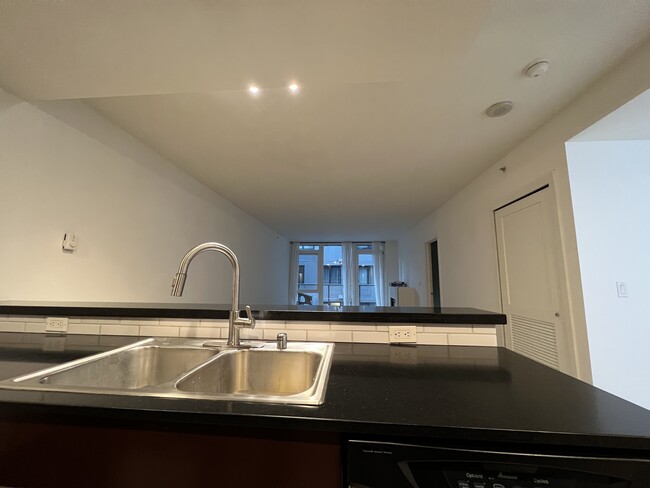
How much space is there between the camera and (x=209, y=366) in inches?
36.1

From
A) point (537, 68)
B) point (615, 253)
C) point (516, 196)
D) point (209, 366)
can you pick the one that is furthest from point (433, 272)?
point (209, 366)

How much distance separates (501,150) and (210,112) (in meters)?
2.51

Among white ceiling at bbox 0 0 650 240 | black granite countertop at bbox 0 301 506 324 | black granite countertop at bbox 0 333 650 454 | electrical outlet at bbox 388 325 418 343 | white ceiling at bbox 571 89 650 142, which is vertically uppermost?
white ceiling at bbox 0 0 650 240

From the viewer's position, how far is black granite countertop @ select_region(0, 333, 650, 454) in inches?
19.4

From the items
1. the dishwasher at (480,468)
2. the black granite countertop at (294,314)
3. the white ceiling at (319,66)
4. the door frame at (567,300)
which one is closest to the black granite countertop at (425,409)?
the dishwasher at (480,468)

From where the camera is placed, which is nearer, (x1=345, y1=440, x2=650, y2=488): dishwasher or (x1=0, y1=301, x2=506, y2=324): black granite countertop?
(x1=345, y1=440, x2=650, y2=488): dishwasher

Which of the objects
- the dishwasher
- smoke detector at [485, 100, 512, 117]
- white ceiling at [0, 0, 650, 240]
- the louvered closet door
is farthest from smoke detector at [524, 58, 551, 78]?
the dishwasher

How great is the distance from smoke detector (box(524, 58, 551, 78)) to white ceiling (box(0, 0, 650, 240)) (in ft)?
0.10

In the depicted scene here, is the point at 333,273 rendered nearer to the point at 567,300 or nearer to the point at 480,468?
the point at 567,300

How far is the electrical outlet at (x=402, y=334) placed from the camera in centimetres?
112

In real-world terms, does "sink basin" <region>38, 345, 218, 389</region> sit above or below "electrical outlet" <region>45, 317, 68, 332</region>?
below

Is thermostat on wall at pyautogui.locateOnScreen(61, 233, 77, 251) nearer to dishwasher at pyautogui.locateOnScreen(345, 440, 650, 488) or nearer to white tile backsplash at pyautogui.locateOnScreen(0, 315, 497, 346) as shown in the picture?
white tile backsplash at pyautogui.locateOnScreen(0, 315, 497, 346)

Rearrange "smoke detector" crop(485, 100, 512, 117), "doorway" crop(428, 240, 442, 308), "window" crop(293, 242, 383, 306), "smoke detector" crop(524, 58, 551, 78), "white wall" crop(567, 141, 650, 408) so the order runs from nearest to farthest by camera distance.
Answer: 1. "smoke detector" crop(524, 58, 551, 78)
2. "white wall" crop(567, 141, 650, 408)
3. "smoke detector" crop(485, 100, 512, 117)
4. "doorway" crop(428, 240, 442, 308)
5. "window" crop(293, 242, 383, 306)

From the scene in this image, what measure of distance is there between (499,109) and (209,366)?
2280mm
